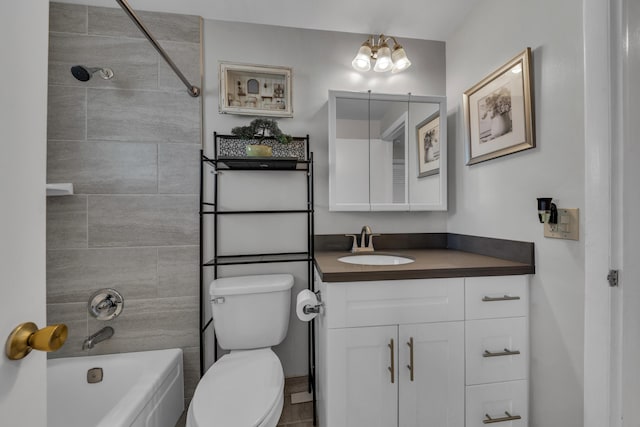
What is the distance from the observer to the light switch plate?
3.17 ft

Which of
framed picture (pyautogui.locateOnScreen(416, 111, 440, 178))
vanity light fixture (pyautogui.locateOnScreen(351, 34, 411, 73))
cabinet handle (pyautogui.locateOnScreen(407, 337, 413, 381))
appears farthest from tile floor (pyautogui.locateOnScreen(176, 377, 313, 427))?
vanity light fixture (pyautogui.locateOnScreen(351, 34, 411, 73))

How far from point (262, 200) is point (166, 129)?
0.70 m

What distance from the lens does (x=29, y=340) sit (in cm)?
42

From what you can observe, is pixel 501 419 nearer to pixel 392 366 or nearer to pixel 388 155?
pixel 392 366

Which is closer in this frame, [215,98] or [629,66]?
[629,66]

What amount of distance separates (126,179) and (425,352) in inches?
71.8

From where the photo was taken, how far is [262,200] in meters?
1.63

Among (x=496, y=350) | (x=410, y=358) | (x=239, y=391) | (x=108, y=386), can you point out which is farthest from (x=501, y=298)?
(x=108, y=386)

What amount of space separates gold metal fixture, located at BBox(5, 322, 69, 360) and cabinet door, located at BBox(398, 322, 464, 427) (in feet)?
3.56

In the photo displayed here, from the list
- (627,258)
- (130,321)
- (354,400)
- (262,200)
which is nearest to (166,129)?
(262,200)

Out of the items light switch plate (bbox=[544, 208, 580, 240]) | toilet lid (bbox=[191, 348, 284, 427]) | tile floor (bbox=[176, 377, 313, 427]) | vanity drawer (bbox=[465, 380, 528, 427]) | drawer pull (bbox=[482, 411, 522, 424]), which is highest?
light switch plate (bbox=[544, 208, 580, 240])

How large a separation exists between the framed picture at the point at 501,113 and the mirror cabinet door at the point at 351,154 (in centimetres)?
61

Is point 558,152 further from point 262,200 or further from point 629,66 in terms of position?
point 262,200

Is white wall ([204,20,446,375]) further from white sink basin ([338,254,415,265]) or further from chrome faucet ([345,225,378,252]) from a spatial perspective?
white sink basin ([338,254,415,265])
